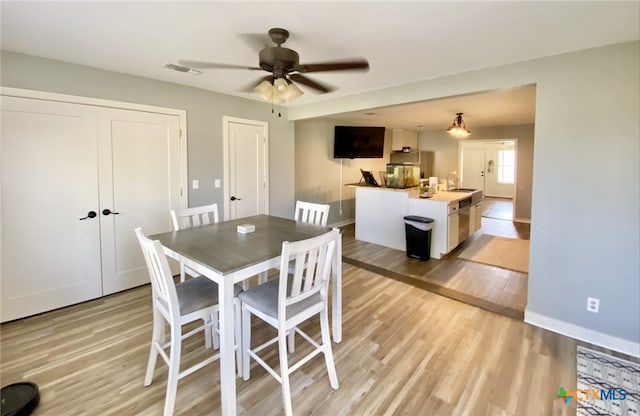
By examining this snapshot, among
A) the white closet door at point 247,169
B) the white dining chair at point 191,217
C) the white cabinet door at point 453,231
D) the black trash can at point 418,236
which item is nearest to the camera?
the white dining chair at point 191,217

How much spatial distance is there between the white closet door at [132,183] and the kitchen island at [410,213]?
3094 mm

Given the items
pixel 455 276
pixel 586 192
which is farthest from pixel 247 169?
pixel 586 192

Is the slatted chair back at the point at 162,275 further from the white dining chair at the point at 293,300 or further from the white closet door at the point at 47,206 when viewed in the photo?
the white closet door at the point at 47,206

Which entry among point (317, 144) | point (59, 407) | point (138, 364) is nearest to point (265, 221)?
Answer: point (138, 364)

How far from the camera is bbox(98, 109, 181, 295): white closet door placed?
3.18 meters

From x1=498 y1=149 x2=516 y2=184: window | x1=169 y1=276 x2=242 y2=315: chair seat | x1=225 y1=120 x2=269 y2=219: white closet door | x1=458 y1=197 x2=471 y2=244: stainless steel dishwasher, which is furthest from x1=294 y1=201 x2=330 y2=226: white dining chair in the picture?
x1=498 y1=149 x2=516 y2=184: window

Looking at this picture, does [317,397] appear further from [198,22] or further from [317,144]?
[317,144]

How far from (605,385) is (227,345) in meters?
2.44

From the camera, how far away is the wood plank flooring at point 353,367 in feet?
5.96

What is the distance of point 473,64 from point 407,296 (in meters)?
2.40

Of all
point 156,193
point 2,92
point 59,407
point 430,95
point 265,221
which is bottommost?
point 59,407

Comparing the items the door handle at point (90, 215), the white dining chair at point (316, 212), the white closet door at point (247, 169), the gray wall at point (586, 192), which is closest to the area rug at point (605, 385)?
the gray wall at point (586, 192)

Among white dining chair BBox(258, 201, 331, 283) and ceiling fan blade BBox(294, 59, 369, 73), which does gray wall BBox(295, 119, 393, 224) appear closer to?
white dining chair BBox(258, 201, 331, 283)

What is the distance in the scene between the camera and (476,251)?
16.0 feet
